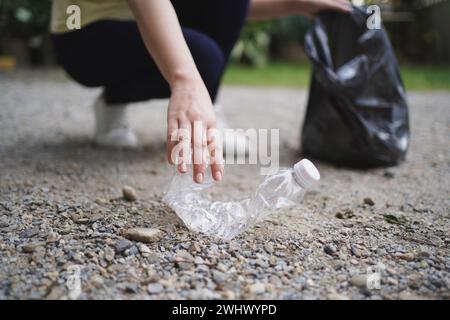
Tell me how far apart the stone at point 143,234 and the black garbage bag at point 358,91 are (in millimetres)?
969

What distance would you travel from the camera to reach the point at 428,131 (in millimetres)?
2430

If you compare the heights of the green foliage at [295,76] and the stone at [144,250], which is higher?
the stone at [144,250]

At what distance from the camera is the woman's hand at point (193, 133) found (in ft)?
2.91

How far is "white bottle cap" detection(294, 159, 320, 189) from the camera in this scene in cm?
96

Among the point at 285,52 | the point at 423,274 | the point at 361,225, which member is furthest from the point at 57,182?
the point at 285,52

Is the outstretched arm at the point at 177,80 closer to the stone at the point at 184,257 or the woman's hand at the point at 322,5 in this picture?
the stone at the point at 184,257

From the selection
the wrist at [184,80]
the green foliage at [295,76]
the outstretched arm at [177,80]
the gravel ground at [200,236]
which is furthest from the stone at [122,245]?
the green foliage at [295,76]

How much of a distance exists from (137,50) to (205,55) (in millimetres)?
246

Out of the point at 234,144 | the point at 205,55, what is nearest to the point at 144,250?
the point at 205,55

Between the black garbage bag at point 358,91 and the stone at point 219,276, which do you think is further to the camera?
the black garbage bag at point 358,91

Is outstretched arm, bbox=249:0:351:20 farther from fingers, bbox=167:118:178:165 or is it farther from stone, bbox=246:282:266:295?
stone, bbox=246:282:266:295

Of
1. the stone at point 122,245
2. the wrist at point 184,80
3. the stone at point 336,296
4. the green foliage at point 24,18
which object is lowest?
the green foliage at point 24,18

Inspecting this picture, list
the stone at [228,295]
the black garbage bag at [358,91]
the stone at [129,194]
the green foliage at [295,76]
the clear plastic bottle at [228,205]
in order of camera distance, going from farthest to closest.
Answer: the green foliage at [295,76] < the black garbage bag at [358,91] < the stone at [129,194] < the clear plastic bottle at [228,205] < the stone at [228,295]

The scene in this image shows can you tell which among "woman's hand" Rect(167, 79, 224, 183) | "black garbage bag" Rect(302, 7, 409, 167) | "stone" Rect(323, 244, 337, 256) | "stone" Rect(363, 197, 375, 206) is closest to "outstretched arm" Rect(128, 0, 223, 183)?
"woman's hand" Rect(167, 79, 224, 183)
